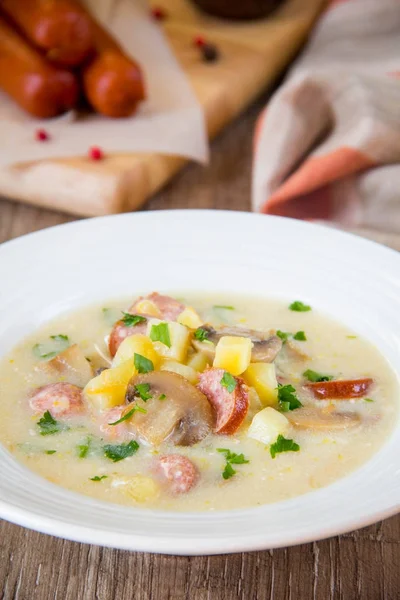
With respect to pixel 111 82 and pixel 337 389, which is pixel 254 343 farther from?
pixel 111 82

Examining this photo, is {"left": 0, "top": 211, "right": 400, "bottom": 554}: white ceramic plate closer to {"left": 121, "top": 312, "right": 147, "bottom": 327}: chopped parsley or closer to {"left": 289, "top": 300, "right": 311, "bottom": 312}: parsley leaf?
{"left": 289, "top": 300, "right": 311, "bottom": 312}: parsley leaf

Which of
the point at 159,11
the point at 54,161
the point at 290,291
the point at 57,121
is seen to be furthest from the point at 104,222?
the point at 159,11

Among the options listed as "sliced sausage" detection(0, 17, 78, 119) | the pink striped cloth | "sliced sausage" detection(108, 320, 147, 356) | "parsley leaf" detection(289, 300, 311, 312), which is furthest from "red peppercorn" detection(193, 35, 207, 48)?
"sliced sausage" detection(108, 320, 147, 356)

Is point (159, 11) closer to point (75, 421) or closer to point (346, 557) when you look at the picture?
point (75, 421)

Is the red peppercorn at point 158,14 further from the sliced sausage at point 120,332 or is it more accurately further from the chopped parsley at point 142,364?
the chopped parsley at point 142,364

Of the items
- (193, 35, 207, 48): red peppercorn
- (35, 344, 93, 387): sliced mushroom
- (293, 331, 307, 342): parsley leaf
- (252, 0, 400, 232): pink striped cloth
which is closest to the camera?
(35, 344, 93, 387): sliced mushroom

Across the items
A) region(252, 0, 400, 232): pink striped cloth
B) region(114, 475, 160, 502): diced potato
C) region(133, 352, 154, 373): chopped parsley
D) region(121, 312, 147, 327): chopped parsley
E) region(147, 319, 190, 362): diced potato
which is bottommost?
region(252, 0, 400, 232): pink striped cloth

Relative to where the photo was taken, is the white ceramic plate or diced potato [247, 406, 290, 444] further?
the white ceramic plate

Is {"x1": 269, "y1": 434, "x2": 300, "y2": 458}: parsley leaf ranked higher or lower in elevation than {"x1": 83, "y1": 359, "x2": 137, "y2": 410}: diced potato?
lower
